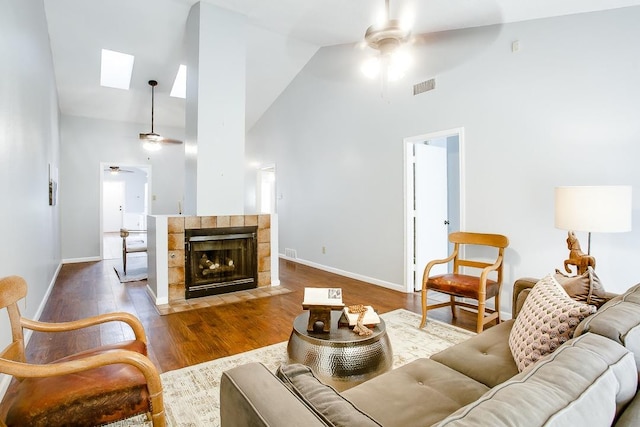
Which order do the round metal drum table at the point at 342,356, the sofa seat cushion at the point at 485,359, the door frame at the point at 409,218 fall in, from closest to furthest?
the sofa seat cushion at the point at 485,359, the round metal drum table at the point at 342,356, the door frame at the point at 409,218

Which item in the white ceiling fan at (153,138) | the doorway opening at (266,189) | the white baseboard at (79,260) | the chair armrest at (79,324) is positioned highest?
the white ceiling fan at (153,138)

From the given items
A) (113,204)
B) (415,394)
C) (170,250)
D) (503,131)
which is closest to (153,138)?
(170,250)

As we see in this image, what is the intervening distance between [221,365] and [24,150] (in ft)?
8.30

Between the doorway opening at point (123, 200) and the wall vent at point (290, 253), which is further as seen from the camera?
the doorway opening at point (123, 200)

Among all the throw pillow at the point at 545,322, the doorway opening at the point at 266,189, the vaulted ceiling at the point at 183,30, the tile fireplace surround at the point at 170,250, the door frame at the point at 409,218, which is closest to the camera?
the throw pillow at the point at 545,322

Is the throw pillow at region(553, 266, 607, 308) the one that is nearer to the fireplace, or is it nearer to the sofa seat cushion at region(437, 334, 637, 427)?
the sofa seat cushion at region(437, 334, 637, 427)

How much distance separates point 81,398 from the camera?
53.0 inches

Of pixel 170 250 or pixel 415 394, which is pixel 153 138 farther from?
pixel 415 394

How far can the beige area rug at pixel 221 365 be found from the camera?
6.22 feet

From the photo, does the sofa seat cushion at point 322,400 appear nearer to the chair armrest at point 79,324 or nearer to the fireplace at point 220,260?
the chair armrest at point 79,324

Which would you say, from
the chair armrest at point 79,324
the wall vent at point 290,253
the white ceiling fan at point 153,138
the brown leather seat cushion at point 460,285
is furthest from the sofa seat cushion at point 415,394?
the white ceiling fan at point 153,138

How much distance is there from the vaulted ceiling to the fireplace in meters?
3.01

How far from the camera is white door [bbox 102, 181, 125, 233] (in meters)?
14.0

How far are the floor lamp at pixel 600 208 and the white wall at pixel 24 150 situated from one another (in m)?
3.92
